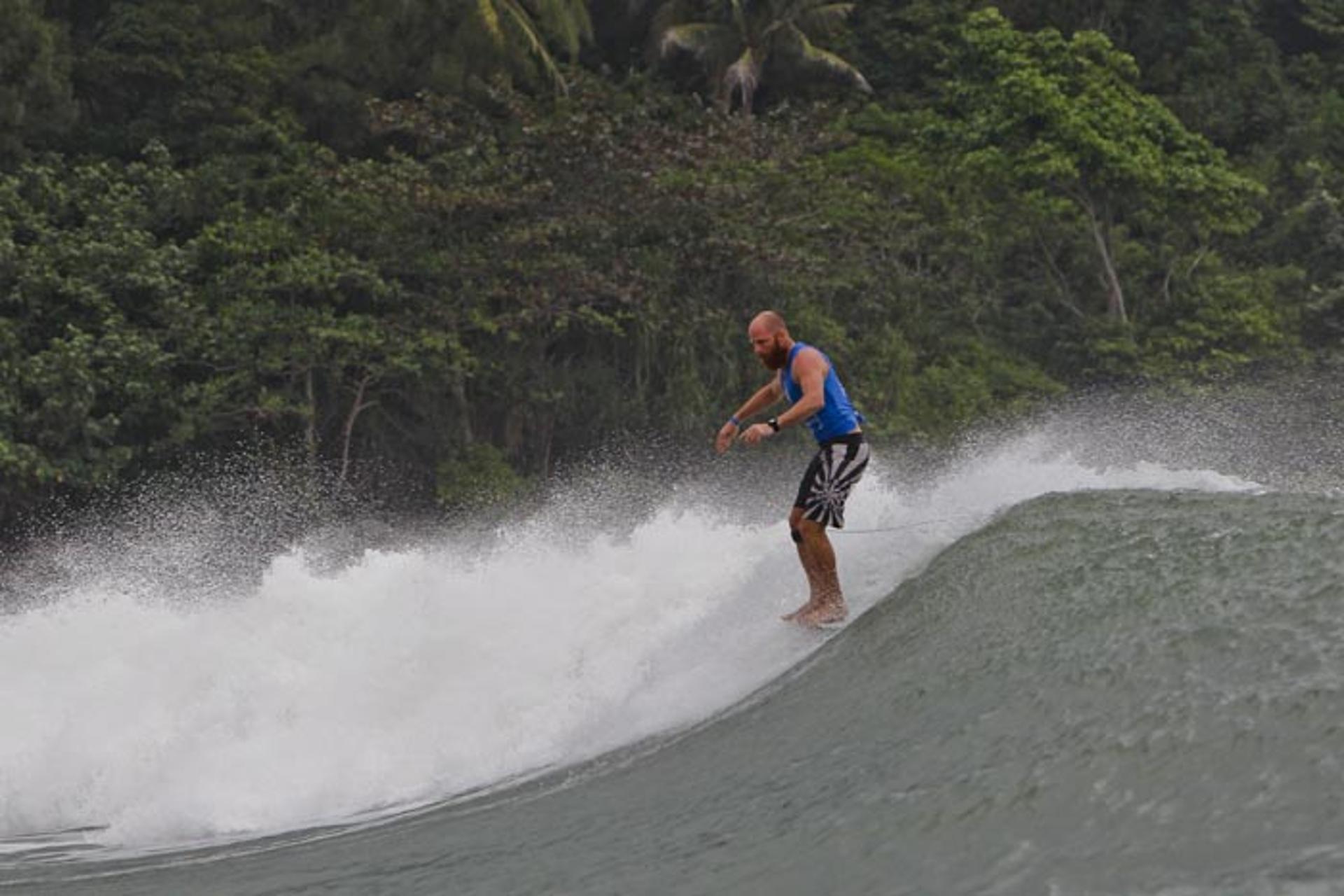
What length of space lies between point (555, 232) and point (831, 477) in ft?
55.2

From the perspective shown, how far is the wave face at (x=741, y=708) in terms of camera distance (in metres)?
4.51

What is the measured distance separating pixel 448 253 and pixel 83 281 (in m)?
5.00

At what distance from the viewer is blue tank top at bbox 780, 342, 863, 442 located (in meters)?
8.35

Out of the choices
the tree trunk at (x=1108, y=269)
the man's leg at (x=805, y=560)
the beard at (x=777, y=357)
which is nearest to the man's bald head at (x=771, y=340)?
the beard at (x=777, y=357)

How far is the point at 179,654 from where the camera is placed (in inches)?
352

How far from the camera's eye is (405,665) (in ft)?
27.9

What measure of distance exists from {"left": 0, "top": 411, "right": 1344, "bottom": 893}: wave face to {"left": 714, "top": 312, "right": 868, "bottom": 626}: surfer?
10.6 inches

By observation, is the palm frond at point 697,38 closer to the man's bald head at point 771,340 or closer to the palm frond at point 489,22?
the palm frond at point 489,22

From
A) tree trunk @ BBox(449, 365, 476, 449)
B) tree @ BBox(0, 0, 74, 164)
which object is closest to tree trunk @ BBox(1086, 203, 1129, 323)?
tree trunk @ BBox(449, 365, 476, 449)

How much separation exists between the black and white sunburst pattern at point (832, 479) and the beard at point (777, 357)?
0.47 m

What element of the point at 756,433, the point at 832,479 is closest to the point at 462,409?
the point at 832,479

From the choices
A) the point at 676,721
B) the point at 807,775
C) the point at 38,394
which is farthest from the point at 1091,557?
the point at 38,394

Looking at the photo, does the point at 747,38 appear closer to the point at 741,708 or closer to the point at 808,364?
the point at 808,364

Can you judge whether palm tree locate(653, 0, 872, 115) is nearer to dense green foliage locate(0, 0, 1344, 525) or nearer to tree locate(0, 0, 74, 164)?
dense green foliage locate(0, 0, 1344, 525)
